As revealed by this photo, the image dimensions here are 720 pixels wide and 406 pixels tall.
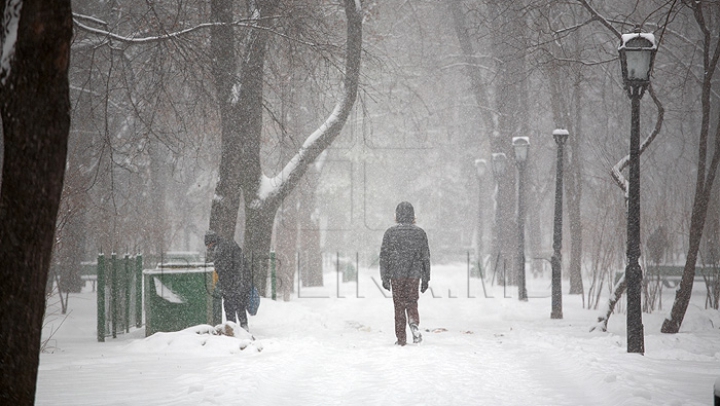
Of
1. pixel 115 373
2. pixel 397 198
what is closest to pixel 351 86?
pixel 115 373

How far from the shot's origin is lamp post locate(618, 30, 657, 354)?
9.05 meters

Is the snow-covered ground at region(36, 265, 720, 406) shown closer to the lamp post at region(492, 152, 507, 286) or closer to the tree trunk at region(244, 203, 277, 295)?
the tree trunk at region(244, 203, 277, 295)

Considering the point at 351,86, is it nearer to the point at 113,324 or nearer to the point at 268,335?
the point at 268,335

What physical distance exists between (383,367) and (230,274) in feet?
14.1

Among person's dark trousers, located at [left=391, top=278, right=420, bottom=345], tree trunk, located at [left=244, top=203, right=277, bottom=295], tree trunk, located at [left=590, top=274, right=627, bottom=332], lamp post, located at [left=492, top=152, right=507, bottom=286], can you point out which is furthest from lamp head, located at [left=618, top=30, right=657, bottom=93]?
lamp post, located at [left=492, top=152, right=507, bottom=286]

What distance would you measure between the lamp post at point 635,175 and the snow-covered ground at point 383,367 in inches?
18.1

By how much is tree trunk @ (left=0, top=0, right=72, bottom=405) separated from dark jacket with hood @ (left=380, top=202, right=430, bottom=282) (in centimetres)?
631

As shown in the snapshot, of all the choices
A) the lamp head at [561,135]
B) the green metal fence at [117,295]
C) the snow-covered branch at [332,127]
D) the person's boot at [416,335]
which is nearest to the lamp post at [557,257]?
the lamp head at [561,135]

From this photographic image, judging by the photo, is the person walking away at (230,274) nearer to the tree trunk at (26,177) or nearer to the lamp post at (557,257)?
the lamp post at (557,257)

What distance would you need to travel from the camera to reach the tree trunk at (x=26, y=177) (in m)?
3.97

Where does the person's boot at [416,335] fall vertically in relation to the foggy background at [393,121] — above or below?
below

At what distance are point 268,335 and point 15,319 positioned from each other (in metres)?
7.93

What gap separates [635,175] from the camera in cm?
916

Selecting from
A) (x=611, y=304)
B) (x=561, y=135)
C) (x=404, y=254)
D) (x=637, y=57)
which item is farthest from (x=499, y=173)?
(x=404, y=254)
